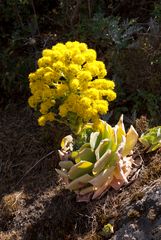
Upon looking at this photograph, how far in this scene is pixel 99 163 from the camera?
367cm

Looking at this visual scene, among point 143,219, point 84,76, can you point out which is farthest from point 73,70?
point 143,219

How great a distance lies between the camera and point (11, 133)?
16.2 feet

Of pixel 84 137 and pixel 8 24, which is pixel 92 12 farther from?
pixel 84 137

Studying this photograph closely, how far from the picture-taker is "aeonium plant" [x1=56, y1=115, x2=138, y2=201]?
3730 mm

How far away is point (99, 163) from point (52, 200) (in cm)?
71

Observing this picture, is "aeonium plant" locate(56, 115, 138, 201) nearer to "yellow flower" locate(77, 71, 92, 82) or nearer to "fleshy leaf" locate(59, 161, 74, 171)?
"fleshy leaf" locate(59, 161, 74, 171)

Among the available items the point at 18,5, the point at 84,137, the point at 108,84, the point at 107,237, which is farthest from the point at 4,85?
the point at 107,237

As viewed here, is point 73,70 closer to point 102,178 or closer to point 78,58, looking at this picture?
point 78,58

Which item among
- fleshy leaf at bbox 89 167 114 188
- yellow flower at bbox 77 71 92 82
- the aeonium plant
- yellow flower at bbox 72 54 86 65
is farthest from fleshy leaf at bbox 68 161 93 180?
yellow flower at bbox 72 54 86 65

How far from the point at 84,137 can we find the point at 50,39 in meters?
1.82

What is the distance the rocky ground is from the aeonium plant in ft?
0.42

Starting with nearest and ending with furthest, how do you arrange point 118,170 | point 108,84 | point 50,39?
point 108,84 < point 118,170 < point 50,39

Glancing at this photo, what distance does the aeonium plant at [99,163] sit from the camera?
3.73 metres

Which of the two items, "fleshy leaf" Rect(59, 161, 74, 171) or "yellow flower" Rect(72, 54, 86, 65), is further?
"fleshy leaf" Rect(59, 161, 74, 171)
